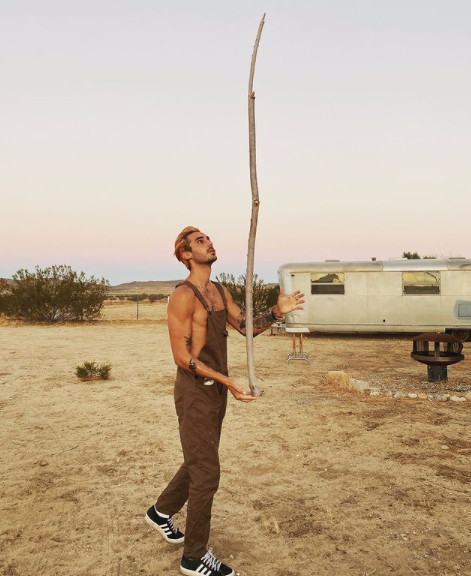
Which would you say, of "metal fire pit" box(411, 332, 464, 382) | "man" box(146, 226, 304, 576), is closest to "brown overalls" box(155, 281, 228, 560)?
"man" box(146, 226, 304, 576)

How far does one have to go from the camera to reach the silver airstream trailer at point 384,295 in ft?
45.5

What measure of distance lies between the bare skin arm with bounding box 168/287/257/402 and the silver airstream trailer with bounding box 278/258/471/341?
1108 cm

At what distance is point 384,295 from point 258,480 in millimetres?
10492

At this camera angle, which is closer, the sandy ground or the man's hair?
the man's hair

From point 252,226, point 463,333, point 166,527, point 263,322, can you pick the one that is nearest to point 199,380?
point 263,322

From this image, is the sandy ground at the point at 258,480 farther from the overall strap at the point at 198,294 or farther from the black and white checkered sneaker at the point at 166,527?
the overall strap at the point at 198,294

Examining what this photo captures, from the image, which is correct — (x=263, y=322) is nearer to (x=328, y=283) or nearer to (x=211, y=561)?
(x=211, y=561)

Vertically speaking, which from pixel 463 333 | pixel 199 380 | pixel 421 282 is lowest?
pixel 463 333

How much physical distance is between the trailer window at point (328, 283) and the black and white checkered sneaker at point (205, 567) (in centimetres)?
1189

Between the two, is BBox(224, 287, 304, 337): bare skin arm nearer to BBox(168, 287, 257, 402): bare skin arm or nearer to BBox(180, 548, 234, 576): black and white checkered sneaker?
BBox(168, 287, 257, 402): bare skin arm

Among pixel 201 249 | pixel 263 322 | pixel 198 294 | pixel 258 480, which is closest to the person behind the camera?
pixel 198 294

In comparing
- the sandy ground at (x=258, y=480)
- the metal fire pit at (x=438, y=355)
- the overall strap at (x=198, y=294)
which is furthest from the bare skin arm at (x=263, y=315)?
the metal fire pit at (x=438, y=355)

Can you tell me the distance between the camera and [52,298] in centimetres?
2250

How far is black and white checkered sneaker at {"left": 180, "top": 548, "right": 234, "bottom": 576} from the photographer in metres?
3.03
